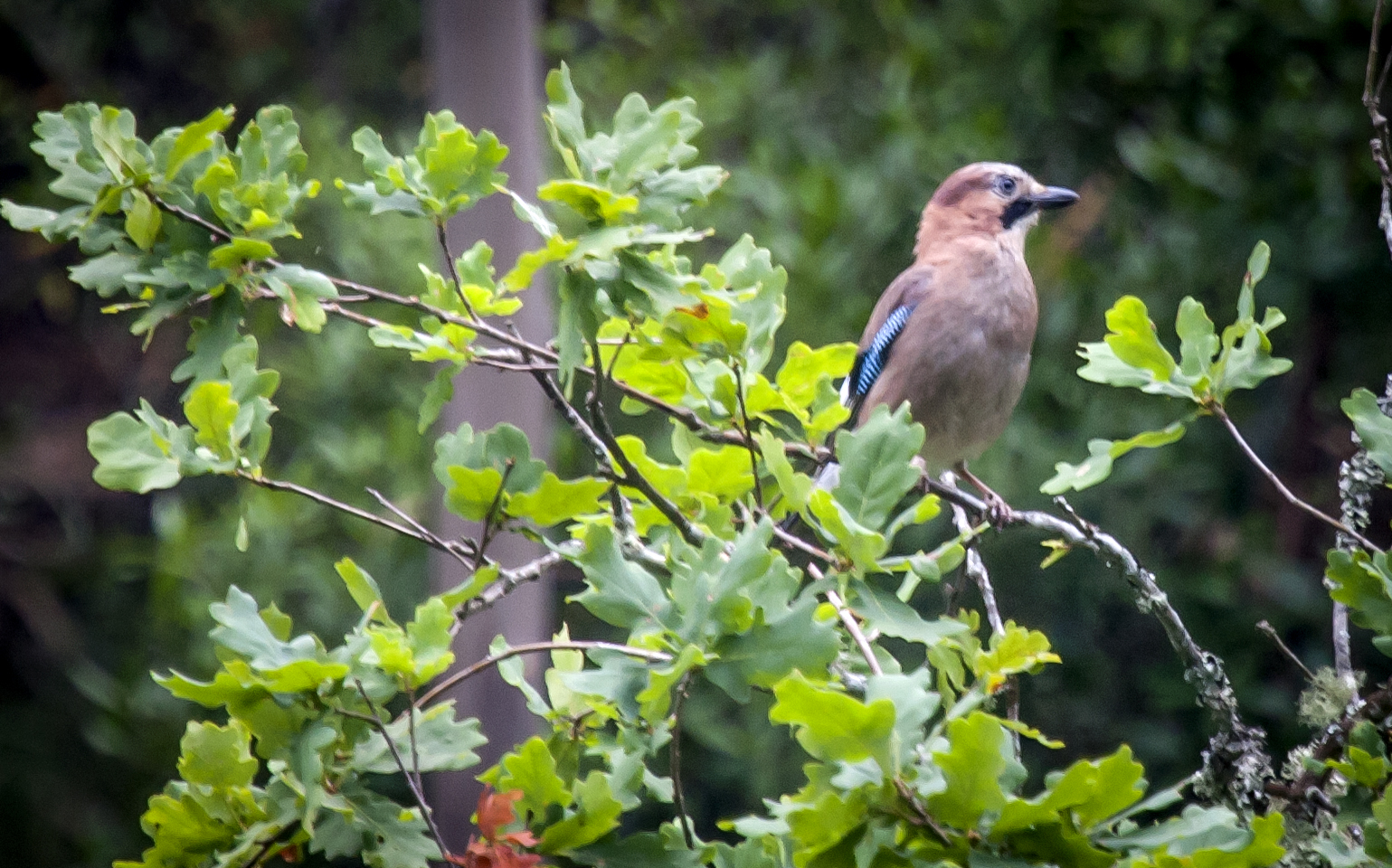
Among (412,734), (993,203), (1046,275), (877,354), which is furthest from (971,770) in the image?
(1046,275)

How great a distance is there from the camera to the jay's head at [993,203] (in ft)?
14.6

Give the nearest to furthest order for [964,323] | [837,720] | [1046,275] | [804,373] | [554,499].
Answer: [837,720] → [554,499] → [804,373] → [964,323] → [1046,275]

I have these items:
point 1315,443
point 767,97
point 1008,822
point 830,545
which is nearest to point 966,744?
point 1008,822

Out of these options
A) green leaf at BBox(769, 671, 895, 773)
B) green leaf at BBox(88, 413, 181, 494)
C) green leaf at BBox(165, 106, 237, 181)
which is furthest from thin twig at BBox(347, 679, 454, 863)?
green leaf at BBox(165, 106, 237, 181)

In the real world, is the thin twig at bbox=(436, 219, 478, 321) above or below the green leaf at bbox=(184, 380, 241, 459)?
above

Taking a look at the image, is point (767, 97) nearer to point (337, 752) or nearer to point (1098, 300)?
point (1098, 300)

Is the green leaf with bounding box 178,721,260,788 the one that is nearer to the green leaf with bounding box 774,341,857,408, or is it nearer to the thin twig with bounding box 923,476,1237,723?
the green leaf with bounding box 774,341,857,408

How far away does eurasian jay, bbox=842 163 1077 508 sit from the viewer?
13.4 ft

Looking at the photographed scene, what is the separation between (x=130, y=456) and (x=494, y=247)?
117 inches

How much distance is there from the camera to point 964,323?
4.11 m

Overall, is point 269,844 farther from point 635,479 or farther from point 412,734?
point 635,479

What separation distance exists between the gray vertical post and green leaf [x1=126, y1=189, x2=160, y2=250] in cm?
274

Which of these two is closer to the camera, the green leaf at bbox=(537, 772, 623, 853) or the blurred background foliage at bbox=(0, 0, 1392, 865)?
the green leaf at bbox=(537, 772, 623, 853)

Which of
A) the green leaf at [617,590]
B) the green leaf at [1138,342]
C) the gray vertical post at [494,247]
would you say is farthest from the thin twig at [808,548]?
the gray vertical post at [494,247]
